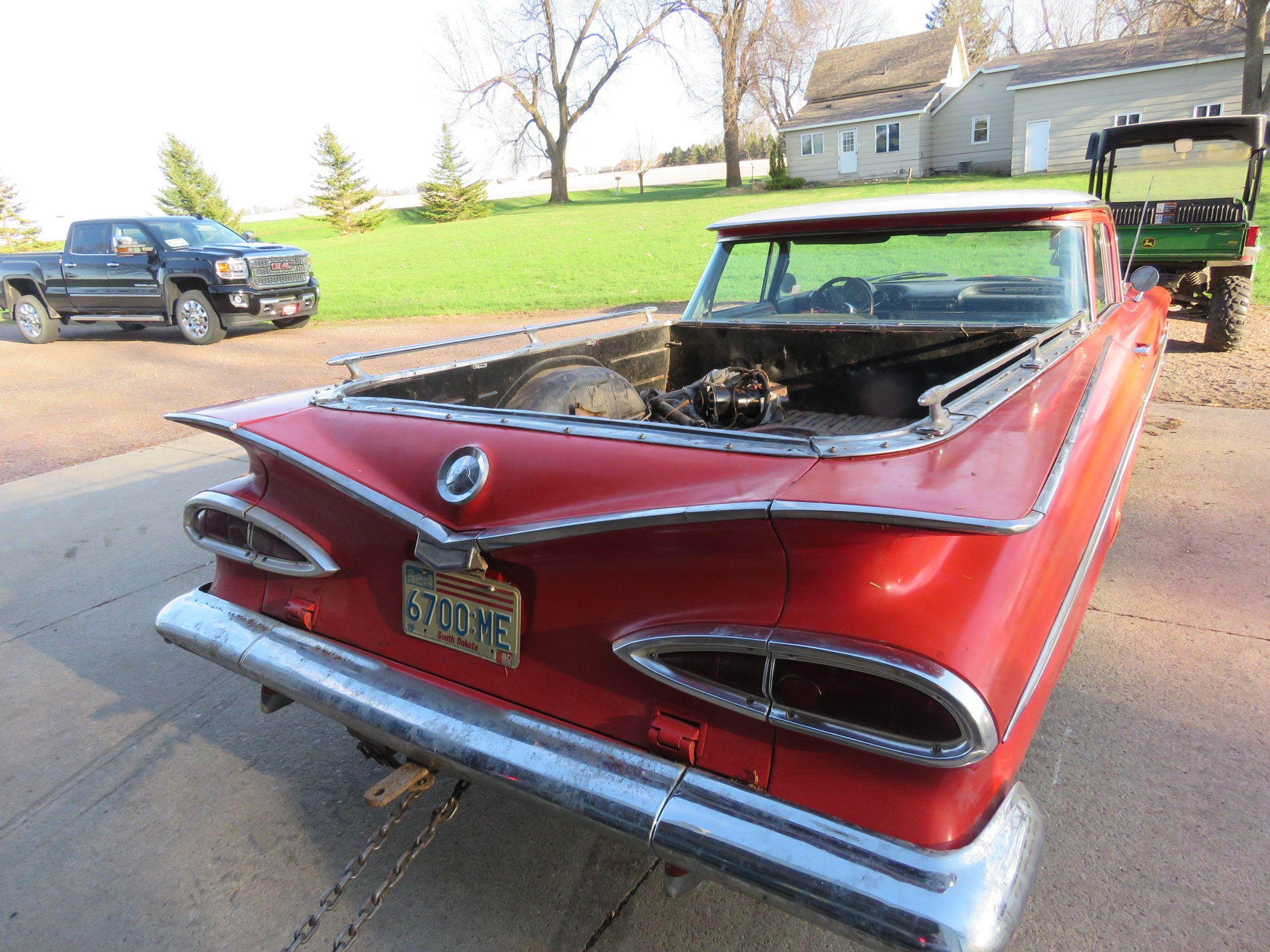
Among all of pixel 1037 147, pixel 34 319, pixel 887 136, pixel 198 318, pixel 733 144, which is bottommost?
pixel 198 318

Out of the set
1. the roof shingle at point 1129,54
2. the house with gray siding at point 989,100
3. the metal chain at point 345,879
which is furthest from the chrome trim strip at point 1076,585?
the roof shingle at point 1129,54

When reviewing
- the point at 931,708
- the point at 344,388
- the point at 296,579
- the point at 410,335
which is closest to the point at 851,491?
the point at 931,708

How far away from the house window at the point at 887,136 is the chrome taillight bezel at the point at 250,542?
116 ft

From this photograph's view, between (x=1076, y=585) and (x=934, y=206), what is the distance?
194 centimetres

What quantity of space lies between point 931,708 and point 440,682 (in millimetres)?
1092

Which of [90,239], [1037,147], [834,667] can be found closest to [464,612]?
[834,667]

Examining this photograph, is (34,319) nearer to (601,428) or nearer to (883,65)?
(601,428)

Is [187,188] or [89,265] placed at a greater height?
[187,188]

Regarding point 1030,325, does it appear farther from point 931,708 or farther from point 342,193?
point 342,193

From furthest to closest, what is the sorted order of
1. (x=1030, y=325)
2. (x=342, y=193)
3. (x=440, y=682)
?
(x=342, y=193) < (x=1030, y=325) < (x=440, y=682)

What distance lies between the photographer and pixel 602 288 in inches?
569

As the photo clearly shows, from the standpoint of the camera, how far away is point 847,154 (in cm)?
3353

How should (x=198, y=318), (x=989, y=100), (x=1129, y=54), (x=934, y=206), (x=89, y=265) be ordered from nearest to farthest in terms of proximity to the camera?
(x=934, y=206), (x=198, y=318), (x=89, y=265), (x=1129, y=54), (x=989, y=100)

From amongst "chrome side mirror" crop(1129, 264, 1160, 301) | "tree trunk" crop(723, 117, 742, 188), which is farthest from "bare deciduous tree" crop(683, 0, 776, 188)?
"chrome side mirror" crop(1129, 264, 1160, 301)
